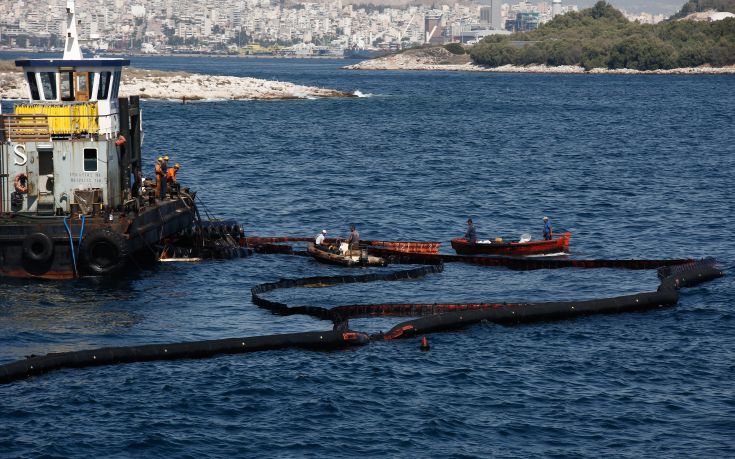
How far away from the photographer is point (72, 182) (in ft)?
152

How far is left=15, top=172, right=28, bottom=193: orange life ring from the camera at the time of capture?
1793 inches

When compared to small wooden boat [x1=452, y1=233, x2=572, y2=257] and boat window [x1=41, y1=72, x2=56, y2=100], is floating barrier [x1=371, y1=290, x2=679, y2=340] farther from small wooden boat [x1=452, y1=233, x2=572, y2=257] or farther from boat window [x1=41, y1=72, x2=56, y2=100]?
boat window [x1=41, y1=72, x2=56, y2=100]

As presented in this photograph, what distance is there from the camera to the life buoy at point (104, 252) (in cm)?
4412

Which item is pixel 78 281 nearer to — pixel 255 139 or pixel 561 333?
pixel 561 333

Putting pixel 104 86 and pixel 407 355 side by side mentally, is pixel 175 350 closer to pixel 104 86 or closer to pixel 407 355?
pixel 407 355

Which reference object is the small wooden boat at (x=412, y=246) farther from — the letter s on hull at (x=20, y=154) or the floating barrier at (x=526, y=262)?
the letter s on hull at (x=20, y=154)

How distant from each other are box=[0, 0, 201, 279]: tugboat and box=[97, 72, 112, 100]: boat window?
4cm

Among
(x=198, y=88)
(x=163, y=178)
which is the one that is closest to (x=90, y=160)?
(x=163, y=178)

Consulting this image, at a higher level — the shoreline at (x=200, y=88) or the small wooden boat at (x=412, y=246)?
the shoreline at (x=200, y=88)

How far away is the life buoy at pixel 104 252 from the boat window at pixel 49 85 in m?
7.03

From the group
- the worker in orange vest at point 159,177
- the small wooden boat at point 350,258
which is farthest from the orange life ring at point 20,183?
the small wooden boat at point 350,258

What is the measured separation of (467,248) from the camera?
50875mm

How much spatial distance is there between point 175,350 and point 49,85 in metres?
18.0

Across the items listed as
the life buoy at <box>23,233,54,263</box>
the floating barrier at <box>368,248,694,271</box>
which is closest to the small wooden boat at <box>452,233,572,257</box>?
the floating barrier at <box>368,248,694,271</box>
